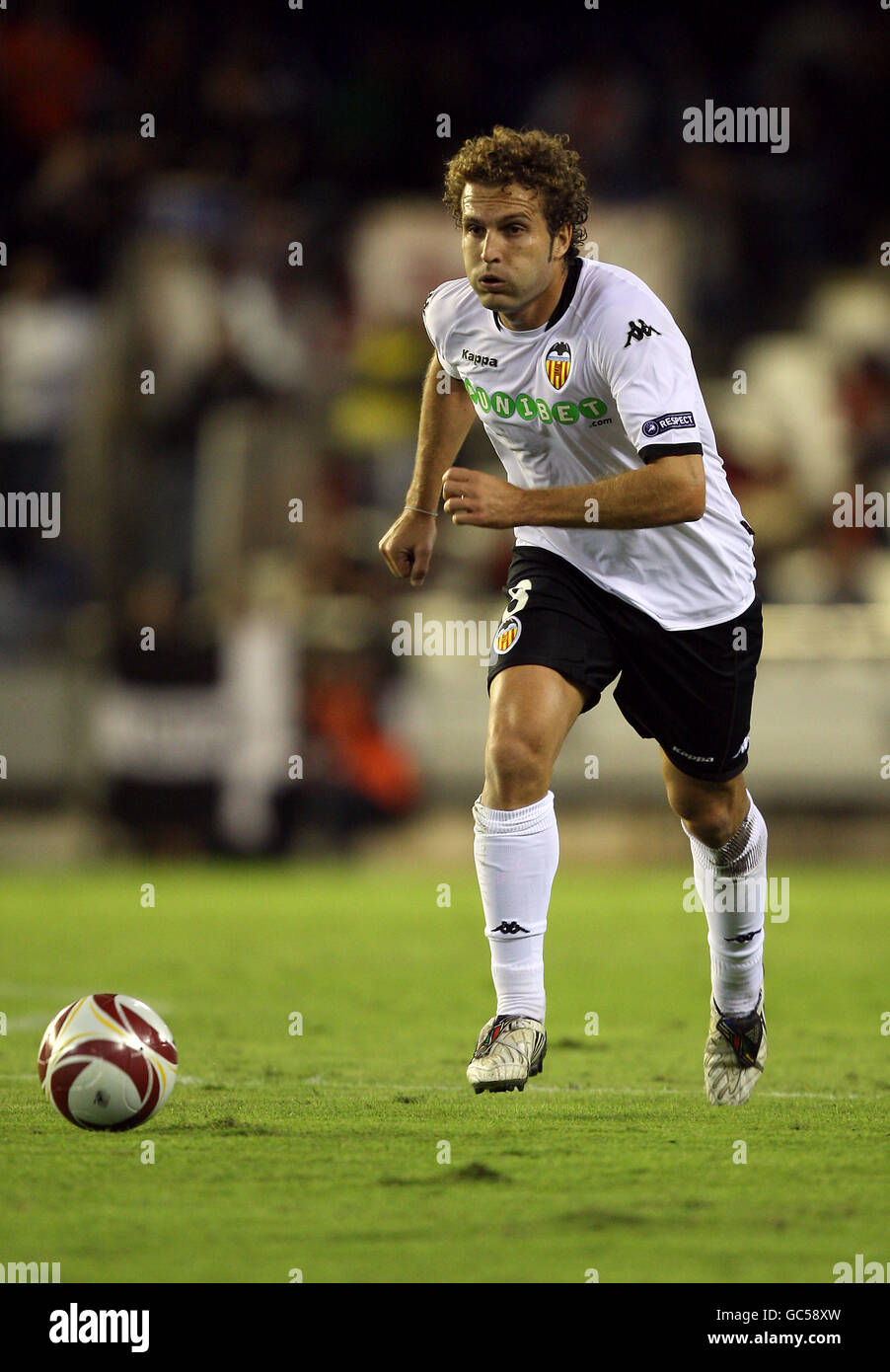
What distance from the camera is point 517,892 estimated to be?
4734 mm

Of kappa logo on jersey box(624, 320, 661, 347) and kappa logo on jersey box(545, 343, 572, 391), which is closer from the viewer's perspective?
kappa logo on jersey box(624, 320, 661, 347)

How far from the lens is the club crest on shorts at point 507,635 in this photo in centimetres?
487

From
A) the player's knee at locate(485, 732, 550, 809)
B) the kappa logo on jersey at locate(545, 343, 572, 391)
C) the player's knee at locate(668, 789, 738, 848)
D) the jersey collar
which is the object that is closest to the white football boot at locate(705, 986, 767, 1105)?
the player's knee at locate(668, 789, 738, 848)

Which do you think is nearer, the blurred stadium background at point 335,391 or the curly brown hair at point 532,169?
the curly brown hair at point 532,169

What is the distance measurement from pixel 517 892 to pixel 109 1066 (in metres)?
1.10

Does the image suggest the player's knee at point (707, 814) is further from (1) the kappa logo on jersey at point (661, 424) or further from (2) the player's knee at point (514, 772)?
(1) the kappa logo on jersey at point (661, 424)

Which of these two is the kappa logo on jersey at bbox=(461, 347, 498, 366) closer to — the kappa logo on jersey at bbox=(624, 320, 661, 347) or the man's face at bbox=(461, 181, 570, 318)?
the man's face at bbox=(461, 181, 570, 318)

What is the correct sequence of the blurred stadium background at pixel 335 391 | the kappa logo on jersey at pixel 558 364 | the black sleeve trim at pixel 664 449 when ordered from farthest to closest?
1. the blurred stadium background at pixel 335 391
2. the kappa logo on jersey at pixel 558 364
3. the black sleeve trim at pixel 664 449

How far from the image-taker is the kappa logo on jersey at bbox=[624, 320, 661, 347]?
468cm

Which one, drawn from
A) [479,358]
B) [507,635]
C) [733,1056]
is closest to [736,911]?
[733,1056]

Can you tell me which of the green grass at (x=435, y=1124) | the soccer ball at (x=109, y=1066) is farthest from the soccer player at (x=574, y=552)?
the soccer ball at (x=109, y=1066)

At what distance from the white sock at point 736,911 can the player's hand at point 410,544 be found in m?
1.04

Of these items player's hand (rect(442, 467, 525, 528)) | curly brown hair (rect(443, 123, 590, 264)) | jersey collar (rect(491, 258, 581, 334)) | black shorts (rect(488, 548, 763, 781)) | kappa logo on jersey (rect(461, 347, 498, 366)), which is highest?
curly brown hair (rect(443, 123, 590, 264))

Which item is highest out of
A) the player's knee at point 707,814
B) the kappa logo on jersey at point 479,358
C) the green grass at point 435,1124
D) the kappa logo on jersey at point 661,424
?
the kappa logo on jersey at point 479,358
